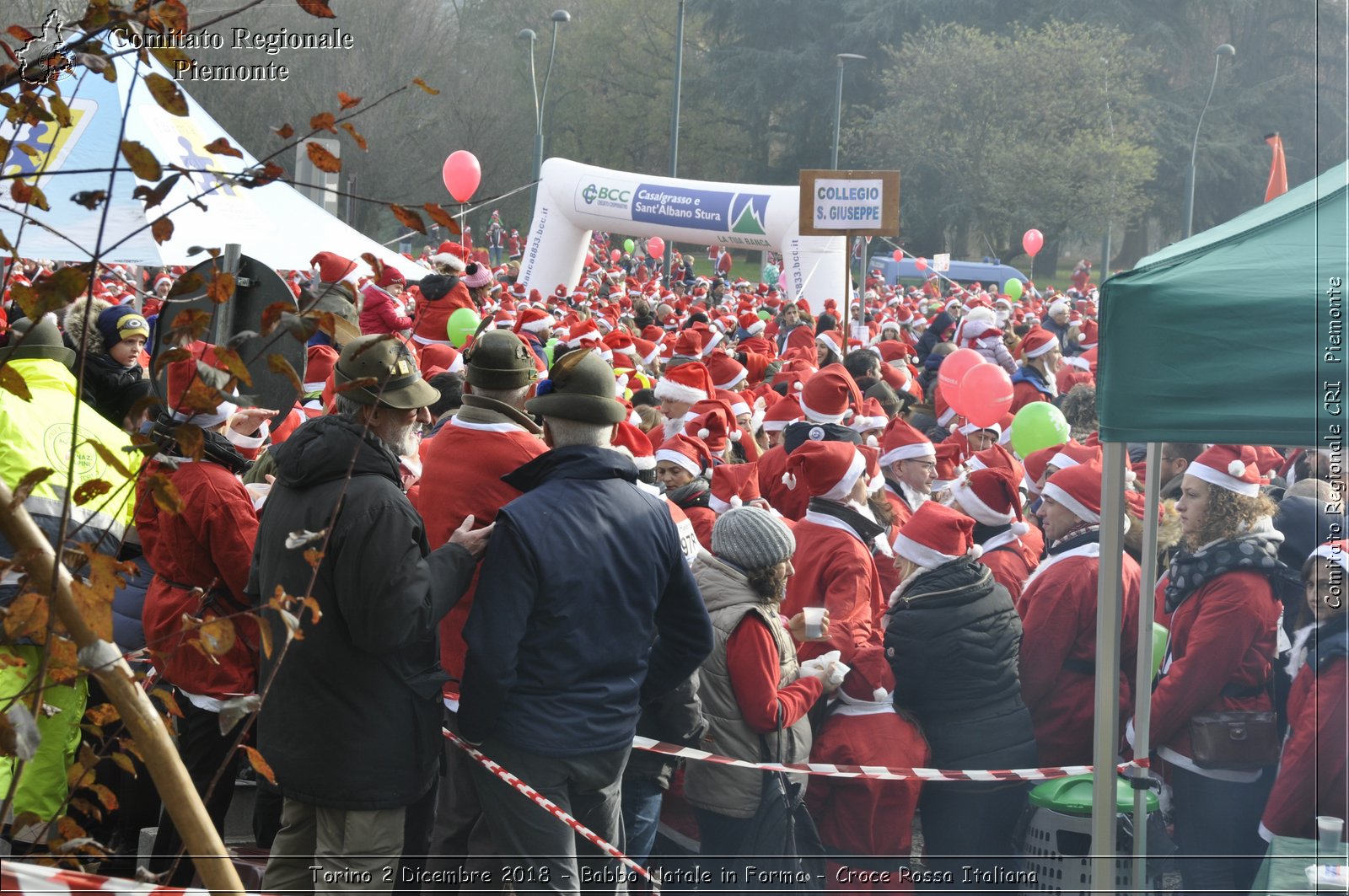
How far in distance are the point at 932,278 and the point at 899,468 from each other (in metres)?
31.3

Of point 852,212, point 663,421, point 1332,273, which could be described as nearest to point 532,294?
point 852,212

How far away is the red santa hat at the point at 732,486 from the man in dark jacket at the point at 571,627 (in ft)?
8.95

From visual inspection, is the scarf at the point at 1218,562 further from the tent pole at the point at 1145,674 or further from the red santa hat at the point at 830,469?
the red santa hat at the point at 830,469

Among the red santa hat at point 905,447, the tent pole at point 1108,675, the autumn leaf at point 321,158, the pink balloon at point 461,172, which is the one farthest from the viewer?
the pink balloon at point 461,172

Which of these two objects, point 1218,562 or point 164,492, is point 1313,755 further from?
point 164,492

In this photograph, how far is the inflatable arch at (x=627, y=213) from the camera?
Result: 1032 inches

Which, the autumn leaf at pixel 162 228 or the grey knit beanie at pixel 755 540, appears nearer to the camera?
the autumn leaf at pixel 162 228

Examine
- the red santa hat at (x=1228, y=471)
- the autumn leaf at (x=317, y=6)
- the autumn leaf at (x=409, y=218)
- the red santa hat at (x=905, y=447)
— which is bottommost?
the red santa hat at (x=1228, y=471)

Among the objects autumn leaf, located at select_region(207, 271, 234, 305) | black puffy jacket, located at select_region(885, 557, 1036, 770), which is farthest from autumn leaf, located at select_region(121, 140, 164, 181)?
black puffy jacket, located at select_region(885, 557, 1036, 770)

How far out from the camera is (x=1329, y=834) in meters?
3.79

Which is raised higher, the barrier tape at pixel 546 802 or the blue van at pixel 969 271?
the blue van at pixel 969 271

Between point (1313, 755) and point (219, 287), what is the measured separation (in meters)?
3.44

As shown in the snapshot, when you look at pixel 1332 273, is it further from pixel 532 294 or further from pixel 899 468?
pixel 532 294

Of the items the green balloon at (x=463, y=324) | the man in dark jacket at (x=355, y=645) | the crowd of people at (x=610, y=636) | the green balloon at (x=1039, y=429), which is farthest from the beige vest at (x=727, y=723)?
the green balloon at (x=463, y=324)
